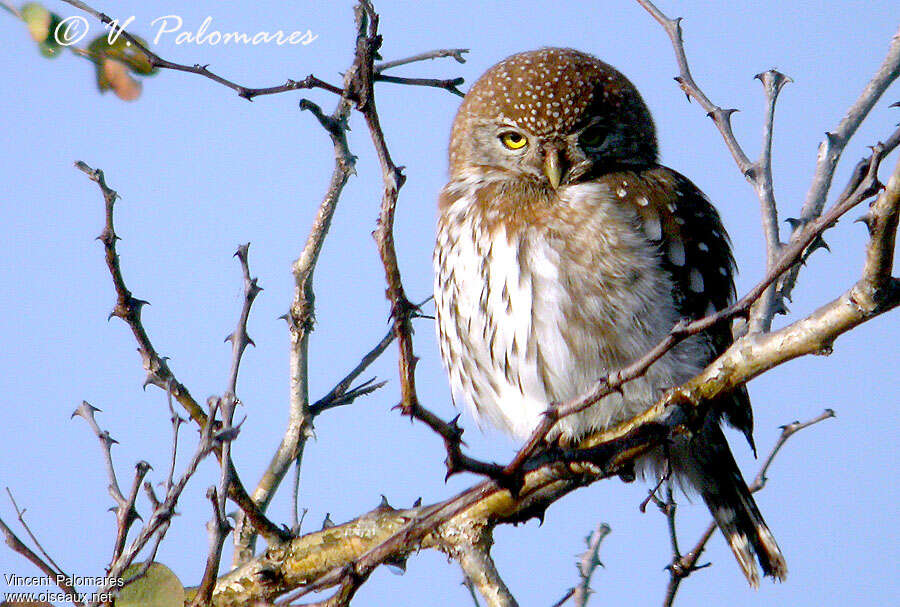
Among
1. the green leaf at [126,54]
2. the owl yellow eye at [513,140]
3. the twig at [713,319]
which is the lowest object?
the twig at [713,319]

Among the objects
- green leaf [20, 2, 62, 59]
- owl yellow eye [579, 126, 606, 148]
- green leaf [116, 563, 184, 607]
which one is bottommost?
green leaf [116, 563, 184, 607]

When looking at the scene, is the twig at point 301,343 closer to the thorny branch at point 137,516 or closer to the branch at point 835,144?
the thorny branch at point 137,516

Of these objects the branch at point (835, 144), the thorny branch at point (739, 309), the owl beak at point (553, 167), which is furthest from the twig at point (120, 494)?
the branch at point (835, 144)

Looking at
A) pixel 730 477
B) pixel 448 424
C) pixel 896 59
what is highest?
pixel 896 59

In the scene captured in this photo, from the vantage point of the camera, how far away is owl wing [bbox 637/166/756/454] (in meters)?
3.66

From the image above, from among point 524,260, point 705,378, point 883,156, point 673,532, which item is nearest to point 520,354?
point 524,260

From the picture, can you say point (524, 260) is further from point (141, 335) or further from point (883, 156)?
point (883, 156)

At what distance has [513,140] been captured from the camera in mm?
4117

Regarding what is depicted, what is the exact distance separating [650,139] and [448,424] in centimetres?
264

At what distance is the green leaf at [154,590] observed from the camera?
246 cm

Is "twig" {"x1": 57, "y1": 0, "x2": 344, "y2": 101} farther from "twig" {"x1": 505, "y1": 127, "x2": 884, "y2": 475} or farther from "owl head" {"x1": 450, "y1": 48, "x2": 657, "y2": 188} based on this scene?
"owl head" {"x1": 450, "y1": 48, "x2": 657, "y2": 188}

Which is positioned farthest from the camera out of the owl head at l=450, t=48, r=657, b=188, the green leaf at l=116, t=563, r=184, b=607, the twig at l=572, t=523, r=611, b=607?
the owl head at l=450, t=48, r=657, b=188

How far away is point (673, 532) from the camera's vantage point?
130 inches

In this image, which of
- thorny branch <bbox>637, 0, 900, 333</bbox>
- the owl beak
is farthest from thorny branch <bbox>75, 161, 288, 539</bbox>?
thorny branch <bbox>637, 0, 900, 333</bbox>
